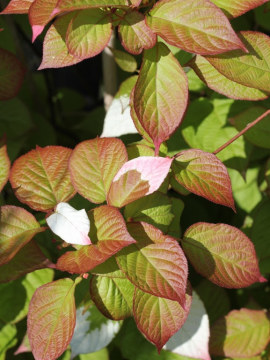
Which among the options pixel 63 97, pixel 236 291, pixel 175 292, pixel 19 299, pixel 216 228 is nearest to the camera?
pixel 175 292

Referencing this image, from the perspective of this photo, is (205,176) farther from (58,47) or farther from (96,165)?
(58,47)

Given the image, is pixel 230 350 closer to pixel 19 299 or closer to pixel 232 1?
pixel 19 299

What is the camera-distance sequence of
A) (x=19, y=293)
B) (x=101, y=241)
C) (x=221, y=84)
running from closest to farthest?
(x=101, y=241) → (x=221, y=84) → (x=19, y=293)

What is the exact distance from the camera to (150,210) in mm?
716

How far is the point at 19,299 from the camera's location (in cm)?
86

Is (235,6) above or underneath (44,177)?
above

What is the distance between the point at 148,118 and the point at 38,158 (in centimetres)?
19

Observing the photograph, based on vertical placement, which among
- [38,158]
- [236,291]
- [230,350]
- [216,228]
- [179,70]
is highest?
[179,70]

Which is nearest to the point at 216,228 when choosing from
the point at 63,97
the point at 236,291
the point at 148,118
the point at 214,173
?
the point at 214,173

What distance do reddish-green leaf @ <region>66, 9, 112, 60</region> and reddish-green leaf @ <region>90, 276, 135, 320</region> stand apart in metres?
0.33

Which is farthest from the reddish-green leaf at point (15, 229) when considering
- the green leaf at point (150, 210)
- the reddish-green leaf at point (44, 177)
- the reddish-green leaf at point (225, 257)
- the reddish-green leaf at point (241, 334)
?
the reddish-green leaf at point (241, 334)

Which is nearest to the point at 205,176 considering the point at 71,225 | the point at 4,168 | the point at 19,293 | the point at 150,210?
the point at 150,210

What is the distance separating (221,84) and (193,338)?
433 millimetres

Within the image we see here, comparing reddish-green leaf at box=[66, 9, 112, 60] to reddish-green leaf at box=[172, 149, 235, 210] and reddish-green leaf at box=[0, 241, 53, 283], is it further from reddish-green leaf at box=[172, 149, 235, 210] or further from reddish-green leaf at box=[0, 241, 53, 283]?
reddish-green leaf at box=[0, 241, 53, 283]
